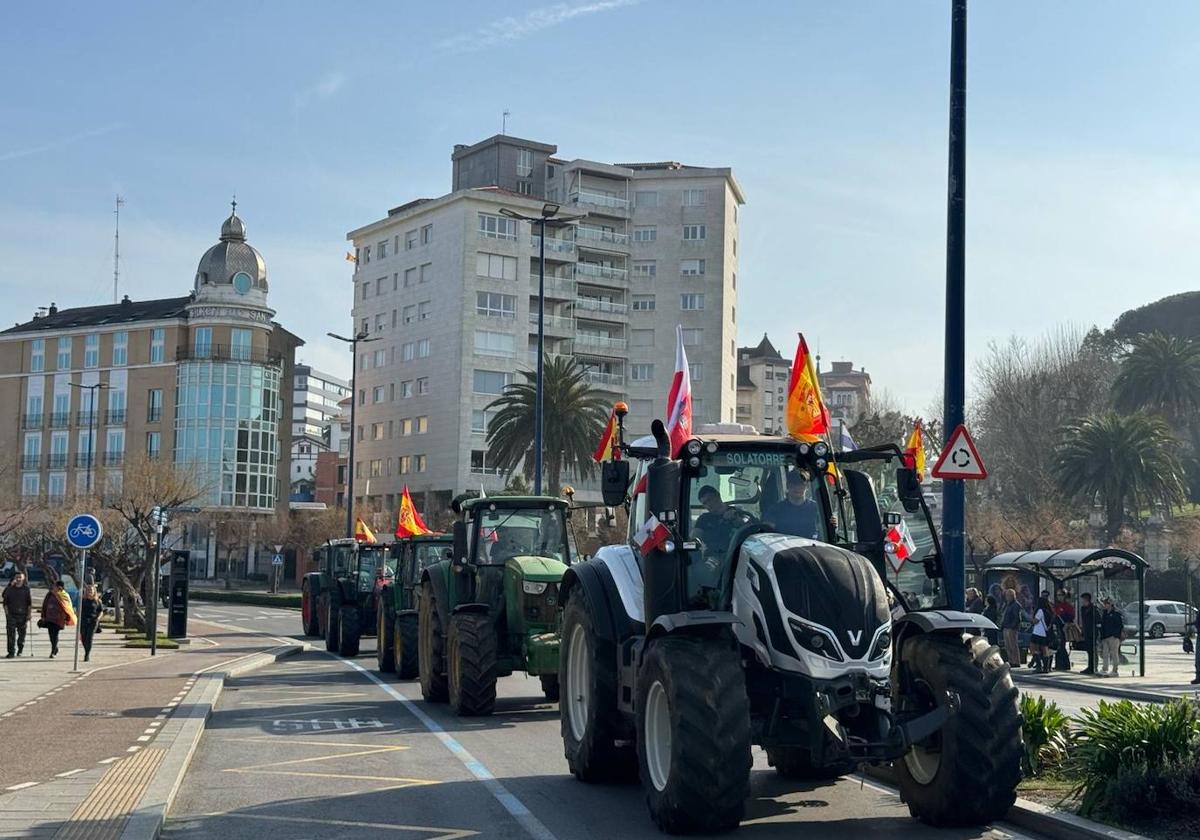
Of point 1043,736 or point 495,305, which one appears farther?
point 495,305

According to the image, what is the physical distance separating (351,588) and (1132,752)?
2497 centimetres

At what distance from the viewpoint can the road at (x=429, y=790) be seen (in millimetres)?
9586

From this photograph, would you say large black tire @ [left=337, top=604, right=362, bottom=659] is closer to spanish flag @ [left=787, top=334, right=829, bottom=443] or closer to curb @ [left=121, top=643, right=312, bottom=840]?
curb @ [left=121, top=643, right=312, bottom=840]

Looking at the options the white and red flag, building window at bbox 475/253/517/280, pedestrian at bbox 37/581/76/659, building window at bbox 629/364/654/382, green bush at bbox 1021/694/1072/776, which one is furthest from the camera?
building window at bbox 629/364/654/382

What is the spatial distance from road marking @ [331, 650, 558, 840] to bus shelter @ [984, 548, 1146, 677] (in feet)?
49.3

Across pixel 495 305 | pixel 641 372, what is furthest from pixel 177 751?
pixel 641 372

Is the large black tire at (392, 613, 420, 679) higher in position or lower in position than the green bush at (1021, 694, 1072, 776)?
lower

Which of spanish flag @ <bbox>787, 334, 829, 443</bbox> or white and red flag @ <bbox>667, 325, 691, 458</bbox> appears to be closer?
white and red flag @ <bbox>667, 325, 691, 458</bbox>

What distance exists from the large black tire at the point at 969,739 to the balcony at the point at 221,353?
281 feet

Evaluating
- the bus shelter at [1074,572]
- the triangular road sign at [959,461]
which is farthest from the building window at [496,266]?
the triangular road sign at [959,461]

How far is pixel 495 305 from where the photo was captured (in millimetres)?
88875

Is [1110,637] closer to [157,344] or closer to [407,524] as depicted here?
[407,524]

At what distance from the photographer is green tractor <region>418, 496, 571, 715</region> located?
55.3ft

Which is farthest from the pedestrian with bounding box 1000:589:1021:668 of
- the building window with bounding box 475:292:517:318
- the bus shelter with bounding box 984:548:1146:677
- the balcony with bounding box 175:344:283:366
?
the balcony with bounding box 175:344:283:366
